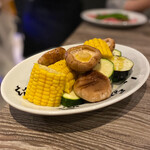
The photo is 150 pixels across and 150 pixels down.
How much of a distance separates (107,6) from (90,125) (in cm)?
323

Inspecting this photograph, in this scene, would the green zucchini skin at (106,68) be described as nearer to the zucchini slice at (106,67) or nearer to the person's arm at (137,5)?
the zucchini slice at (106,67)

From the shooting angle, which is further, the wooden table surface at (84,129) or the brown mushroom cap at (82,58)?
the brown mushroom cap at (82,58)

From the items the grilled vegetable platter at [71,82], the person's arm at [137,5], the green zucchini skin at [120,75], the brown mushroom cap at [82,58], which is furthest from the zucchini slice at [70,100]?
the person's arm at [137,5]

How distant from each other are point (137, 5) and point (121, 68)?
2298mm

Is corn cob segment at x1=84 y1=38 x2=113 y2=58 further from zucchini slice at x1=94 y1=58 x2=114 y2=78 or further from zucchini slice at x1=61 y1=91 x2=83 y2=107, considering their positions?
zucchini slice at x1=61 y1=91 x2=83 y2=107

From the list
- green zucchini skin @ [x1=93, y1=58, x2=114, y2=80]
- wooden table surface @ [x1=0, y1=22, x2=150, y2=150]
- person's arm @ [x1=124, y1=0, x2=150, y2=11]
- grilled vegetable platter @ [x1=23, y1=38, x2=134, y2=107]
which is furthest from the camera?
person's arm @ [x1=124, y1=0, x2=150, y2=11]

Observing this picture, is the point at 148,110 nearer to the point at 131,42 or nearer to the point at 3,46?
the point at 131,42

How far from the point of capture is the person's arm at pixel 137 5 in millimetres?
2861

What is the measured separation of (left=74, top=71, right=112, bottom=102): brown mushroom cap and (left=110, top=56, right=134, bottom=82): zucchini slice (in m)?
0.18

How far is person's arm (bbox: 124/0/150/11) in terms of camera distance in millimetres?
2861

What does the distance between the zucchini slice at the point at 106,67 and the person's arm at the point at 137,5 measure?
7.55ft

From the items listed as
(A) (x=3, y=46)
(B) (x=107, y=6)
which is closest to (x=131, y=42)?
(B) (x=107, y=6)

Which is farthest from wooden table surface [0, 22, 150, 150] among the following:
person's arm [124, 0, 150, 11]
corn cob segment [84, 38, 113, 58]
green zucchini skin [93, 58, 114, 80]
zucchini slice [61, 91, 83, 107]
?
person's arm [124, 0, 150, 11]

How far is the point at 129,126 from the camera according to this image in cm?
81
